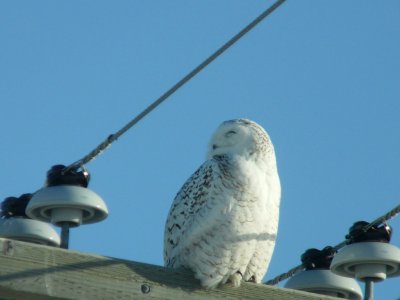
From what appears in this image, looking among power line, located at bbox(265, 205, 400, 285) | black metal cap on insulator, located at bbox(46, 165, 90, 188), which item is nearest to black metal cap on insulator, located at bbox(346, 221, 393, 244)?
power line, located at bbox(265, 205, 400, 285)

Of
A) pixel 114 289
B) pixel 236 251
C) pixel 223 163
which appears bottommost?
pixel 114 289

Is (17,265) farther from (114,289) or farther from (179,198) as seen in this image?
(179,198)

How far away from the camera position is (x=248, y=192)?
298 inches

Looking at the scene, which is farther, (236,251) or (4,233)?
(4,233)

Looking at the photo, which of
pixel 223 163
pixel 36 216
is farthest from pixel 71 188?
pixel 223 163

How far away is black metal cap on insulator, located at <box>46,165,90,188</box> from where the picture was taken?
301 inches

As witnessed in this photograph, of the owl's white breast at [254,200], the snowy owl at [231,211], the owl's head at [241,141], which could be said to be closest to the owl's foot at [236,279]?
the snowy owl at [231,211]

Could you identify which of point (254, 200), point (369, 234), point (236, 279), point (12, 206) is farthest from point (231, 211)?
point (12, 206)

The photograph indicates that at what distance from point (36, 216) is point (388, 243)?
193 centimetres

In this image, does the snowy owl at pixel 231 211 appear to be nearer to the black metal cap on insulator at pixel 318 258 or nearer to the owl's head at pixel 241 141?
the owl's head at pixel 241 141

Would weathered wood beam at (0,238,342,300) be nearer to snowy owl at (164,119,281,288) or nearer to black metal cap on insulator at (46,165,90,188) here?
snowy owl at (164,119,281,288)

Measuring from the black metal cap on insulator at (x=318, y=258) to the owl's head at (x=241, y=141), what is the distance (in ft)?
3.47

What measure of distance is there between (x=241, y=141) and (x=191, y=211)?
568 mm

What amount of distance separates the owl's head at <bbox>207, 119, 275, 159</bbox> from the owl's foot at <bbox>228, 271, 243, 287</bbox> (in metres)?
0.78
